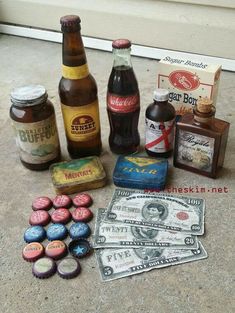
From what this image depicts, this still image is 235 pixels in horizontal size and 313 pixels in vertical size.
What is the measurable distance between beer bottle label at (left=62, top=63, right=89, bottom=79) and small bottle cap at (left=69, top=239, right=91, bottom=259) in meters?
0.34

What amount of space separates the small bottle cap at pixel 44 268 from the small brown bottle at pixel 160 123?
0.36 meters

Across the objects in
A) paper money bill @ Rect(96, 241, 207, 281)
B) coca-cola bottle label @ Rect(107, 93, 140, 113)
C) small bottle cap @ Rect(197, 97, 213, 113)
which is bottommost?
paper money bill @ Rect(96, 241, 207, 281)

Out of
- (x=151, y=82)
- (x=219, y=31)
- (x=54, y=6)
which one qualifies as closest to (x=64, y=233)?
(x=151, y=82)

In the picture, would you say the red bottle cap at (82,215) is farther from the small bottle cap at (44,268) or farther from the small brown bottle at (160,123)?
the small brown bottle at (160,123)

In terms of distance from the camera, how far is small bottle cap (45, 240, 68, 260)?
2.32 ft

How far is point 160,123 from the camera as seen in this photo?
33.9 inches

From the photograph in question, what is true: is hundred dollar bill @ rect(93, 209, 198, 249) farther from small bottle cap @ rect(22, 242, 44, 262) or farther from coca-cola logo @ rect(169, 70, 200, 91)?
coca-cola logo @ rect(169, 70, 200, 91)

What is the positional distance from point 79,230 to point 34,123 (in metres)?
0.25

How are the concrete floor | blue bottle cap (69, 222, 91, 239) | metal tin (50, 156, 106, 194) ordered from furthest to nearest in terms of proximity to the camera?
metal tin (50, 156, 106, 194) → blue bottle cap (69, 222, 91, 239) → the concrete floor

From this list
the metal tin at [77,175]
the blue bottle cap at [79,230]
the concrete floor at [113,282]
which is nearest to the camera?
the concrete floor at [113,282]

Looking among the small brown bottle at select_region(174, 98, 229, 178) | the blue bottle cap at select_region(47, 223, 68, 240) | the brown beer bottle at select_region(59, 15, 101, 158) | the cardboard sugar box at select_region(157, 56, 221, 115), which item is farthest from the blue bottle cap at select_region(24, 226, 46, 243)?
the cardboard sugar box at select_region(157, 56, 221, 115)

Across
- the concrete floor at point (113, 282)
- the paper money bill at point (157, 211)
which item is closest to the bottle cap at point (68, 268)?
the concrete floor at point (113, 282)

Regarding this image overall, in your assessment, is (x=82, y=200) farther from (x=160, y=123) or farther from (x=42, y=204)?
(x=160, y=123)

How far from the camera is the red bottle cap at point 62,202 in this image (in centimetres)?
81
